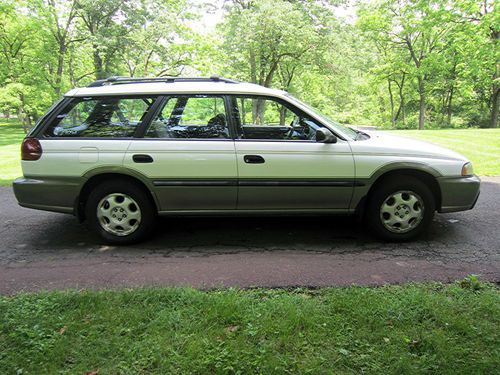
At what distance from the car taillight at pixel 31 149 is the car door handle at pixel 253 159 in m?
2.27

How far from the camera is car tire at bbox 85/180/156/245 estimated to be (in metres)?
4.26

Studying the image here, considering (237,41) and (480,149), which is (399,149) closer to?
(480,149)

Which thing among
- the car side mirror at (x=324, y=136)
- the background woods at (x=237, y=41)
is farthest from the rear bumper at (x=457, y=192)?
the background woods at (x=237, y=41)

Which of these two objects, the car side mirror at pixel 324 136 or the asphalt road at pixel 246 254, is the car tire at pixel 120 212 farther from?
the car side mirror at pixel 324 136

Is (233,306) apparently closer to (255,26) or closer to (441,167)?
(441,167)

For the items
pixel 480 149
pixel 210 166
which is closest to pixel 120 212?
pixel 210 166

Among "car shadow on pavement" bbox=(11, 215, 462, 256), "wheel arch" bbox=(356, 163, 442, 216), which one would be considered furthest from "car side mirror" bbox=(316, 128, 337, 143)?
"car shadow on pavement" bbox=(11, 215, 462, 256)

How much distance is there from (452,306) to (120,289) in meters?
2.62

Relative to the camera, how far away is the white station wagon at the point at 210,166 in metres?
4.16

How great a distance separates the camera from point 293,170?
163 inches

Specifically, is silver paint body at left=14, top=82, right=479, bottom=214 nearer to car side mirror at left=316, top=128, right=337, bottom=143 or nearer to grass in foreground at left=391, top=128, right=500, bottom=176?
car side mirror at left=316, top=128, right=337, bottom=143

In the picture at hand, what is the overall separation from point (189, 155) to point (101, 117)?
1.13 meters

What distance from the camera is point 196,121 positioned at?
4320 mm

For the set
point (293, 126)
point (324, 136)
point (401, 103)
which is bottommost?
point (324, 136)
